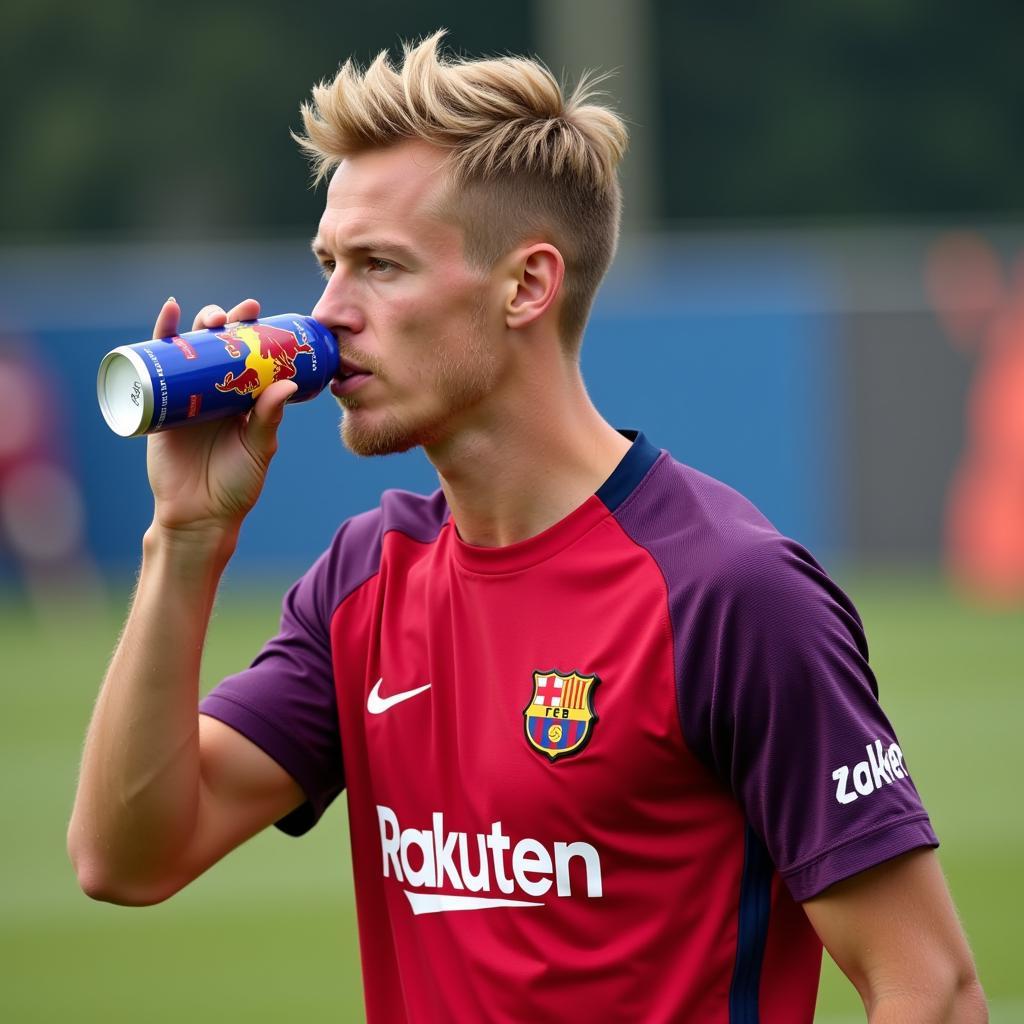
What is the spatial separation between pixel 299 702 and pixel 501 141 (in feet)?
3.33

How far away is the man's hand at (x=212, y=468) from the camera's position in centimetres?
Result: 321

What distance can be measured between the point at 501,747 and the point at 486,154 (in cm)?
98

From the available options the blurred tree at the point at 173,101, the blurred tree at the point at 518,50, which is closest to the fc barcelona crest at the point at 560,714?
the blurred tree at the point at 173,101

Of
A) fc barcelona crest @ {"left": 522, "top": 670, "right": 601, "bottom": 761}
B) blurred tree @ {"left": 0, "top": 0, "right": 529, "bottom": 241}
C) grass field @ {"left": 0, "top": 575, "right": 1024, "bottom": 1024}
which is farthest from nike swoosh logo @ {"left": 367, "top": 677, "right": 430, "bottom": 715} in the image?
blurred tree @ {"left": 0, "top": 0, "right": 529, "bottom": 241}

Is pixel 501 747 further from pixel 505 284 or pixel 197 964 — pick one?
pixel 197 964

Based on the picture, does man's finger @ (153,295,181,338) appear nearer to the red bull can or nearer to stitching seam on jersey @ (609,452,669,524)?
the red bull can

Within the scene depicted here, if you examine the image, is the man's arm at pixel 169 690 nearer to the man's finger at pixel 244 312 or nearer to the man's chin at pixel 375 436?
the man's finger at pixel 244 312

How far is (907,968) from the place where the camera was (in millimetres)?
2789

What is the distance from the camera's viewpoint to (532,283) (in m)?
3.33

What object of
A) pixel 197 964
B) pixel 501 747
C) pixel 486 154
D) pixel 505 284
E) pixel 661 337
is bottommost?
pixel 197 964

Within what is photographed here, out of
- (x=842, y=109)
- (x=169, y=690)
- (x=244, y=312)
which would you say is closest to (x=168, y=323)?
(x=244, y=312)

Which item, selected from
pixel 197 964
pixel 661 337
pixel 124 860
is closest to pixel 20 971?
pixel 197 964

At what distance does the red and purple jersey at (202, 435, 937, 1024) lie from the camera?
2.85 meters

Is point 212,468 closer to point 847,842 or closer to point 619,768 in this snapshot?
point 619,768
